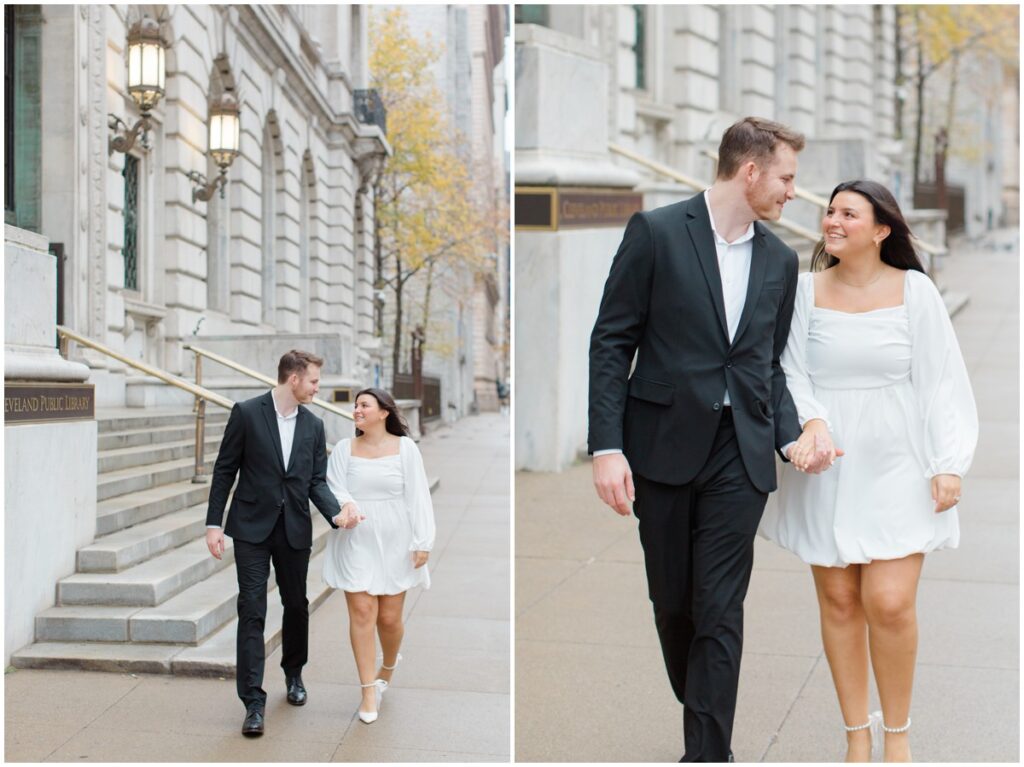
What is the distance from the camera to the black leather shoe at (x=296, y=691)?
205 inches

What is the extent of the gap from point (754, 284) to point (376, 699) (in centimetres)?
242

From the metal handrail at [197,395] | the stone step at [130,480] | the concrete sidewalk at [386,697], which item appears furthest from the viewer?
the stone step at [130,480]

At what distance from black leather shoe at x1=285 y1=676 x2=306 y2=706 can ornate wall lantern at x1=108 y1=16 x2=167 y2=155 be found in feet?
9.01

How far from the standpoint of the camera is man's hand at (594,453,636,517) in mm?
3805

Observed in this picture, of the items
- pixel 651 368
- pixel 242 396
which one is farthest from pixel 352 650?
pixel 651 368

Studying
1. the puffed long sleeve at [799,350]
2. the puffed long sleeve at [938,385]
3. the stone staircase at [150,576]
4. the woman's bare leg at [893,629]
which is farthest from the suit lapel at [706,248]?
the stone staircase at [150,576]

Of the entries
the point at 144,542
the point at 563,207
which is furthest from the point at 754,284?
the point at 563,207

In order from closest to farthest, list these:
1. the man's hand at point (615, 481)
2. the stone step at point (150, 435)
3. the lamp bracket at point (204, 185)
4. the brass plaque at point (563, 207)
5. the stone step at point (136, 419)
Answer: the man's hand at point (615, 481), the stone step at point (150, 435), the stone step at point (136, 419), the lamp bracket at point (204, 185), the brass plaque at point (563, 207)

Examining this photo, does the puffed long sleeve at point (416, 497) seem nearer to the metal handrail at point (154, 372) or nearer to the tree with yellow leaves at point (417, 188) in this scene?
the metal handrail at point (154, 372)

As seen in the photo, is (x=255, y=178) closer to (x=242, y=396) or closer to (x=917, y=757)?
(x=242, y=396)

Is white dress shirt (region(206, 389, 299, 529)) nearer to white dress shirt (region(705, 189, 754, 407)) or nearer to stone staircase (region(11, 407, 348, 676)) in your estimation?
stone staircase (region(11, 407, 348, 676))

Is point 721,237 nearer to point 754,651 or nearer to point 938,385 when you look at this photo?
point 938,385

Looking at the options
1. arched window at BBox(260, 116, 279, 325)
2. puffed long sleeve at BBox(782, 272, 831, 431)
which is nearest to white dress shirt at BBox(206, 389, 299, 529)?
arched window at BBox(260, 116, 279, 325)

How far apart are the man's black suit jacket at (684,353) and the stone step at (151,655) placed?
7.04ft
